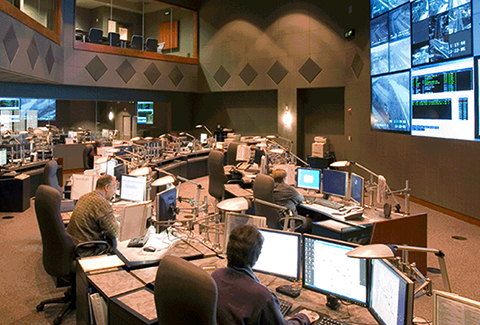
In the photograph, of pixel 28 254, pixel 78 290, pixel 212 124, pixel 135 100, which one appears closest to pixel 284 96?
pixel 212 124

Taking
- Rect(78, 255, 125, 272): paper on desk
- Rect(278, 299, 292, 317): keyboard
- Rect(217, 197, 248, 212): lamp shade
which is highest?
Rect(217, 197, 248, 212): lamp shade

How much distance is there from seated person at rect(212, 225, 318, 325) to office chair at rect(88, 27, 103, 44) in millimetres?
11825

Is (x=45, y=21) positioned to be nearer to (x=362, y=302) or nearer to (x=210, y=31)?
(x=210, y=31)

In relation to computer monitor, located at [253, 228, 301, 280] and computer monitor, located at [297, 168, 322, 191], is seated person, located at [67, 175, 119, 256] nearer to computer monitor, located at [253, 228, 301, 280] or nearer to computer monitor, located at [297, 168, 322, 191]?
computer monitor, located at [253, 228, 301, 280]

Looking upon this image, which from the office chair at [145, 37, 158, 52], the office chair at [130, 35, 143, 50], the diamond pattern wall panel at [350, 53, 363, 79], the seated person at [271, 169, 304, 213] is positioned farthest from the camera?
the office chair at [145, 37, 158, 52]

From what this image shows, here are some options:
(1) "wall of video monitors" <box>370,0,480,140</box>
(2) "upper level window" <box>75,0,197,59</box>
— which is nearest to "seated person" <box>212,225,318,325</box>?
(1) "wall of video monitors" <box>370,0,480,140</box>

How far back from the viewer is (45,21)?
1029 centimetres

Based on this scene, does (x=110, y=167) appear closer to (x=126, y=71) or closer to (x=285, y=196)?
(x=285, y=196)

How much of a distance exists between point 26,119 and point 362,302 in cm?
1223

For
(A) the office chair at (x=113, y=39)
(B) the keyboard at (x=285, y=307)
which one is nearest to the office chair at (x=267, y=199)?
(B) the keyboard at (x=285, y=307)

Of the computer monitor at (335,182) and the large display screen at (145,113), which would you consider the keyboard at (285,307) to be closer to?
A: the computer monitor at (335,182)

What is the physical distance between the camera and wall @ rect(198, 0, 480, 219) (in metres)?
7.59

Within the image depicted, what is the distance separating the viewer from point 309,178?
6188 mm

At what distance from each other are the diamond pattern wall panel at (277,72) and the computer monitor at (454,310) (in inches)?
474
